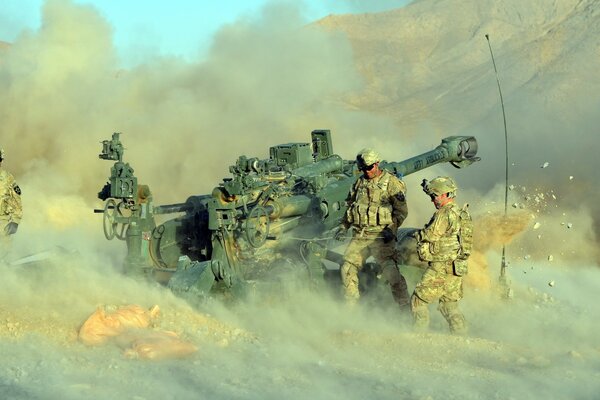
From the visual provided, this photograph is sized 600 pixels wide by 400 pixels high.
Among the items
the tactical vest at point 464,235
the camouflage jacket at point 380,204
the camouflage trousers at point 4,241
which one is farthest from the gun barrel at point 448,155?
the camouflage trousers at point 4,241

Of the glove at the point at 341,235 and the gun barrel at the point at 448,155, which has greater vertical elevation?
the gun barrel at the point at 448,155

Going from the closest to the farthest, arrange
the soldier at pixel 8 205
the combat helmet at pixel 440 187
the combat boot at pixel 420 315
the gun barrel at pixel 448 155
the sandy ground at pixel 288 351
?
the sandy ground at pixel 288 351 < the combat helmet at pixel 440 187 < the combat boot at pixel 420 315 < the soldier at pixel 8 205 < the gun barrel at pixel 448 155

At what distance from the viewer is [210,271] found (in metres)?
7.94

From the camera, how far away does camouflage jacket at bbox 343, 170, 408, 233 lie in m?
8.00

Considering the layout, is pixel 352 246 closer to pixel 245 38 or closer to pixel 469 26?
pixel 245 38

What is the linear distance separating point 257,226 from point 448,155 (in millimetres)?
3268

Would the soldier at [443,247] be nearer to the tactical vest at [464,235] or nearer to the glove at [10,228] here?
the tactical vest at [464,235]

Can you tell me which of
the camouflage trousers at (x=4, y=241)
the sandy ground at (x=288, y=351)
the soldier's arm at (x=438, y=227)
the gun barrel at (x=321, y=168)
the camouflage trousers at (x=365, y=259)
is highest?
the gun barrel at (x=321, y=168)

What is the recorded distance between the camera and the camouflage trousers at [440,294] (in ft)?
23.9

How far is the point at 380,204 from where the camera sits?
8.01 metres

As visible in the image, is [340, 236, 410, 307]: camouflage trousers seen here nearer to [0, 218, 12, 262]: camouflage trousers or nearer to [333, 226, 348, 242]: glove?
[333, 226, 348, 242]: glove

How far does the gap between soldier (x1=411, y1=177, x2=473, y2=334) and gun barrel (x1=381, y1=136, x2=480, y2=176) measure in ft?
9.28

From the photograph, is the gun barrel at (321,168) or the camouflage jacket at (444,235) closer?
the camouflage jacket at (444,235)

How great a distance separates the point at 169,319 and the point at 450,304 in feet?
6.92
